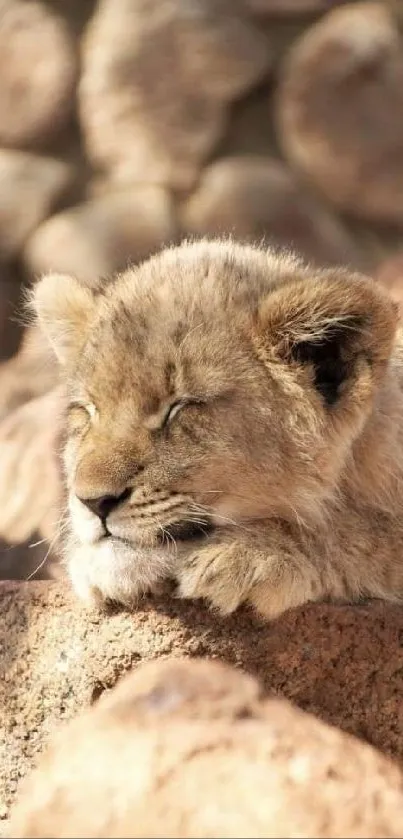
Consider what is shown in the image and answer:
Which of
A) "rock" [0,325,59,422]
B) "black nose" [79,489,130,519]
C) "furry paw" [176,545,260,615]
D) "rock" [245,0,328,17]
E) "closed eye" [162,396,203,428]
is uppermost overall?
"rock" [245,0,328,17]

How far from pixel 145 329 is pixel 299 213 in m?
2.47

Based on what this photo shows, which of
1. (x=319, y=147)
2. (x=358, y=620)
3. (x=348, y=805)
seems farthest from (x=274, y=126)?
(x=348, y=805)

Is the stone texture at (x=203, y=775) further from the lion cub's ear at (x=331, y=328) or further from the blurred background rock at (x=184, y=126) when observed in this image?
the blurred background rock at (x=184, y=126)

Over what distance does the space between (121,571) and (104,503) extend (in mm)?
141

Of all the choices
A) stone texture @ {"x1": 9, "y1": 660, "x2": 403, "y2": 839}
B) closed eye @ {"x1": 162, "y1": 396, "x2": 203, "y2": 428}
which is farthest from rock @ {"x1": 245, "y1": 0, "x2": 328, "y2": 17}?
stone texture @ {"x1": 9, "y1": 660, "x2": 403, "y2": 839}

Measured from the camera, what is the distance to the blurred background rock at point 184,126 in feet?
14.5

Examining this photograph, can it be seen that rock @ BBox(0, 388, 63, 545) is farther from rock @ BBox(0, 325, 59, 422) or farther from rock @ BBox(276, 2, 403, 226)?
rock @ BBox(276, 2, 403, 226)

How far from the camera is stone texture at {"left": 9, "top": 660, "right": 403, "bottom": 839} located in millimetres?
1473

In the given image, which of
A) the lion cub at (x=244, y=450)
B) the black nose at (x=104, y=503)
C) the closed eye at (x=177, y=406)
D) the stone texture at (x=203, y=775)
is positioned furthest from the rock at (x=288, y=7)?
the stone texture at (x=203, y=775)

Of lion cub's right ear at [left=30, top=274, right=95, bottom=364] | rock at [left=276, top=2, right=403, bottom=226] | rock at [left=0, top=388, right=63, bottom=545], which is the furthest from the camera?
rock at [left=276, top=2, right=403, bottom=226]

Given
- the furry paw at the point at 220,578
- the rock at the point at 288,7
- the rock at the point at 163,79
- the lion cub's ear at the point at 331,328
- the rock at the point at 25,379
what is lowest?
the furry paw at the point at 220,578

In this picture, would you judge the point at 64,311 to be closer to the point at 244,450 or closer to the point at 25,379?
the point at 244,450

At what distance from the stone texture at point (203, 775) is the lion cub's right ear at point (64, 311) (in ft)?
3.27

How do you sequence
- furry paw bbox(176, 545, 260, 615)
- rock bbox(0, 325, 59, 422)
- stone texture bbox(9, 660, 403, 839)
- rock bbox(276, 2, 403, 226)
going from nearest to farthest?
stone texture bbox(9, 660, 403, 839)
furry paw bbox(176, 545, 260, 615)
rock bbox(0, 325, 59, 422)
rock bbox(276, 2, 403, 226)
